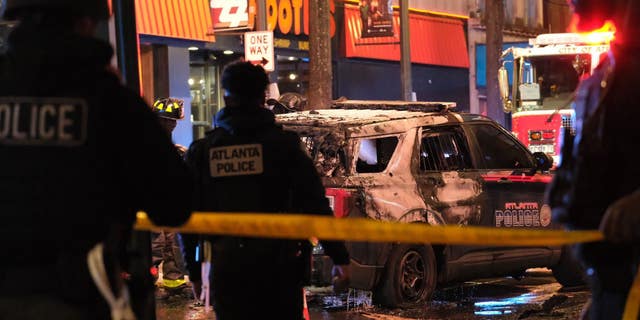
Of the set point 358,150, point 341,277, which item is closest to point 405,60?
point 358,150

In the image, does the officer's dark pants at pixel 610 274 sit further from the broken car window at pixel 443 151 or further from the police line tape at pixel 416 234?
the broken car window at pixel 443 151

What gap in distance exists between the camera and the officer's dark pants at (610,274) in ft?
11.8

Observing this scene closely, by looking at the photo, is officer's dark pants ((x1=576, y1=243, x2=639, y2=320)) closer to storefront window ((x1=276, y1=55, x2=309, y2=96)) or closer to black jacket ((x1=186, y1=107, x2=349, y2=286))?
black jacket ((x1=186, y1=107, x2=349, y2=286))

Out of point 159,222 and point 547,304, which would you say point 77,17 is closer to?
point 159,222

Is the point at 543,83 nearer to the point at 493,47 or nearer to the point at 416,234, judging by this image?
the point at 493,47

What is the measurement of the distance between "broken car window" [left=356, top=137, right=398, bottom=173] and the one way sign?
6.97 m

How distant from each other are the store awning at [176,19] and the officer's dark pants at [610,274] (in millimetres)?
16071

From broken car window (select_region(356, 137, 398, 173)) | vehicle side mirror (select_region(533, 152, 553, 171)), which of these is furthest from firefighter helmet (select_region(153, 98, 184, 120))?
vehicle side mirror (select_region(533, 152, 553, 171))

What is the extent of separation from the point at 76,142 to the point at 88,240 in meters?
0.27

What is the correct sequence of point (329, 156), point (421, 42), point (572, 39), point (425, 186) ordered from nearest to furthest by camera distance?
point (329, 156) < point (425, 186) < point (572, 39) < point (421, 42)

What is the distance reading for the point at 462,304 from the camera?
10117 mm

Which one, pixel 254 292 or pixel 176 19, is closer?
pixel 254 292

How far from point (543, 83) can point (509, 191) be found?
927cm

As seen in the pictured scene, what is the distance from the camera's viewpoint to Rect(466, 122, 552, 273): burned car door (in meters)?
10.2
